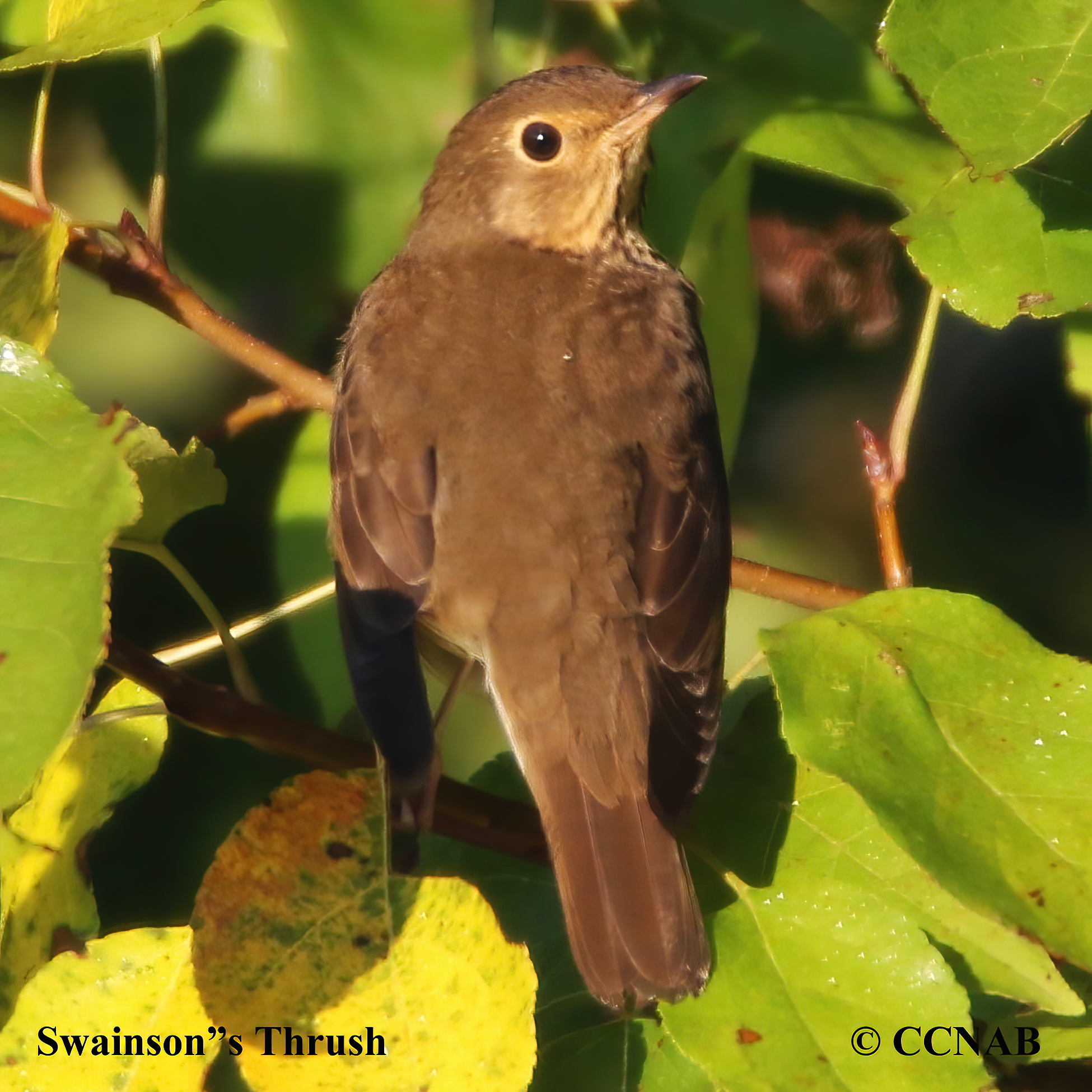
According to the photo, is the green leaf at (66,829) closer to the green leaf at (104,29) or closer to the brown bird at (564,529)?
the brown bird at (564,529)

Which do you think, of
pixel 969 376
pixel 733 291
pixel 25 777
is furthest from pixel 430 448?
pixel 25 777

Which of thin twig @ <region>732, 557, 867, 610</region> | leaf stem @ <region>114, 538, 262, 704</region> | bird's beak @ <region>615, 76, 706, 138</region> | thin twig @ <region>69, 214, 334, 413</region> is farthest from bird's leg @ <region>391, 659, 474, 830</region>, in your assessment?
bird's beak @ <region>615, 76, 706, 138</region>

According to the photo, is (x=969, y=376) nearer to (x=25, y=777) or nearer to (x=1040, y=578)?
(x=1040, y=578)

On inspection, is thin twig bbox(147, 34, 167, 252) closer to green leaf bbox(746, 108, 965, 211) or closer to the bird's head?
the bird's head

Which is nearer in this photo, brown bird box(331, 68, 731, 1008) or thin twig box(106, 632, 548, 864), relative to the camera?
thin twig box(106, 632, 548, 864)

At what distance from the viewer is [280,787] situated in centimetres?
201

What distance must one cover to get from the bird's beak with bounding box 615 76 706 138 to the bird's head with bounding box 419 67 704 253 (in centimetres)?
7

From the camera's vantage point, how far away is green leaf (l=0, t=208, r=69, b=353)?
2062mm

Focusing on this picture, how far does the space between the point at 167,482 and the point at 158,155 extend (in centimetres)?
67

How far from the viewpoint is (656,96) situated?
2775 millimetres

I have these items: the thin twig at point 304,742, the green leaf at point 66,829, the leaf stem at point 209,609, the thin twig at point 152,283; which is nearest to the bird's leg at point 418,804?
the thin twig at point 304,742

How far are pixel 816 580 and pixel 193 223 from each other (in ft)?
4.74

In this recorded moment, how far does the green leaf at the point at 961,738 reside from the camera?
1.74 m

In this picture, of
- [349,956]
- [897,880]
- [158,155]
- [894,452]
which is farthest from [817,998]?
[158,155]
